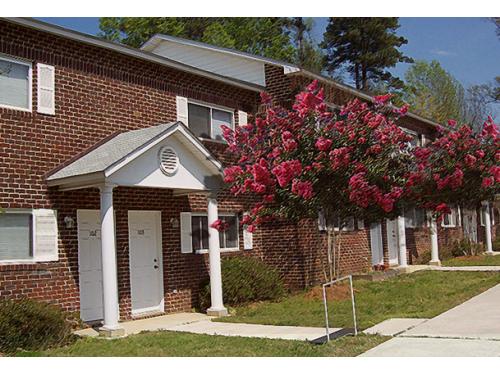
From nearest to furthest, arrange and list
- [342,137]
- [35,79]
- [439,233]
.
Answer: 1. [35,79]
2. [342,137]
3. [439,233]

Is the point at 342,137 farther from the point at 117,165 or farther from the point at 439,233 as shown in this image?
the point at 439,233

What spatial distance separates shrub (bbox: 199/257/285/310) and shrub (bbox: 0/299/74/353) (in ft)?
13.7

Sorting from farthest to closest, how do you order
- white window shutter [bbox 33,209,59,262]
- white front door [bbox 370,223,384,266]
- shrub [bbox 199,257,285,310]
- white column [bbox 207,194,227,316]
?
white front door [bbox 370,223,384,266], shrub [bbox 199,257,285,310], white column [bbox 207,194,227,316], white window shutter [bbox 33,209,59,262]

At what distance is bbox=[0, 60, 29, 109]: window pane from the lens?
35.8 feet

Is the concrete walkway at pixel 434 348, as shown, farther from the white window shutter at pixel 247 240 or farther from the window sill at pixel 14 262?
the white window shutter at pixel 247 240

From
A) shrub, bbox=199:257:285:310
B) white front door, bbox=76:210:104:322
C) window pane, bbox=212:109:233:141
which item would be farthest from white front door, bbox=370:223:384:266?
white front door, bbox=76:210:104:322

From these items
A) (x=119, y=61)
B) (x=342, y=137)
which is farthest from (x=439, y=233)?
(x=119, y=61)

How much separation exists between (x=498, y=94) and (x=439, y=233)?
6962 mm

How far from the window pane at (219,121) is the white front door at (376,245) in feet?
22.5

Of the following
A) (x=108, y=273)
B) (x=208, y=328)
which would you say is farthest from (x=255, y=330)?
(x=108, y=273)

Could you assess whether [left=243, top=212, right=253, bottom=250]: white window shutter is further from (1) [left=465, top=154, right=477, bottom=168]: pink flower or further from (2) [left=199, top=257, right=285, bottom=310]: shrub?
(1) [left=465, top=154, right=477, bottom=168]: pink flower

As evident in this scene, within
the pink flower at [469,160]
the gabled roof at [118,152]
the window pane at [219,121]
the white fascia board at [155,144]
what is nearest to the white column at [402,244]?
the pink flower at [469,160]

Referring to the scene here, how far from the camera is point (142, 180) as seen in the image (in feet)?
37.6
